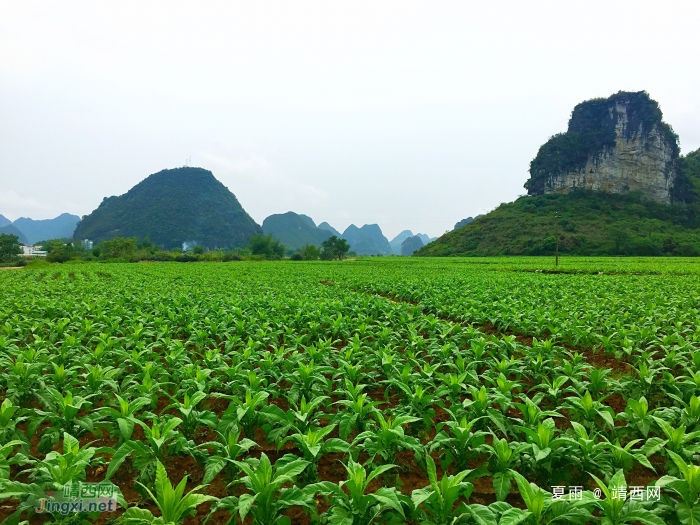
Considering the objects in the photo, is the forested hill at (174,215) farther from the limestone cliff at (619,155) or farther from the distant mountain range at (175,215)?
the limestone cliff at (619,155)

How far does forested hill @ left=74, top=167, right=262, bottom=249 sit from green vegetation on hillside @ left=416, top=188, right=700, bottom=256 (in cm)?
8776

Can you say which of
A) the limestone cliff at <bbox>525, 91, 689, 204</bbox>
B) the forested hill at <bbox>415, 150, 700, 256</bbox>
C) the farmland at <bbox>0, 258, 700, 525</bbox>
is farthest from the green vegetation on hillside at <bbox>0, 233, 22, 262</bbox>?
the limestone cliff at <bbox>525, 91, 689, 204</bbox>

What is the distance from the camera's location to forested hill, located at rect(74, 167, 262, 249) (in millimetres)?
123188

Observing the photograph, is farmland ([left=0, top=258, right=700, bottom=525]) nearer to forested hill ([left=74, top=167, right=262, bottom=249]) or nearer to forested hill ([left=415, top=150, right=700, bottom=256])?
forested hill ([left=415, top=150, right=700, bottom=256])

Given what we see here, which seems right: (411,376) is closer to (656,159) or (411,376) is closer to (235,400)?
(235,400)

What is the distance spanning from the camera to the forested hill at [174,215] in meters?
123

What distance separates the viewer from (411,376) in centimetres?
430

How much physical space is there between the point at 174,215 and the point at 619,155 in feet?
495

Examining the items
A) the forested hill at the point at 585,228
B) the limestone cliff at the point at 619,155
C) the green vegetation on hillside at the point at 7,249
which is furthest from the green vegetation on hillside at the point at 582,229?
the green vegetation on hillside at the point at 7,249

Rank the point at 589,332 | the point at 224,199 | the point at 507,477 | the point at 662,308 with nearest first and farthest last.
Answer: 1. the point at 507,477
2. the point at 589,332
3. the point at 662,308
4. the point at 224,199

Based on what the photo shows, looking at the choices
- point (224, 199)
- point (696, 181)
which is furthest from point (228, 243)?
point (696, 181)

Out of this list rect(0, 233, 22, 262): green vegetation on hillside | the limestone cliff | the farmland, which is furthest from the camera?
the limestone cliff

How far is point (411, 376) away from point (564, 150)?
12425cm

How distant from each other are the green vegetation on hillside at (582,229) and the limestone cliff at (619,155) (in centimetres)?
583
